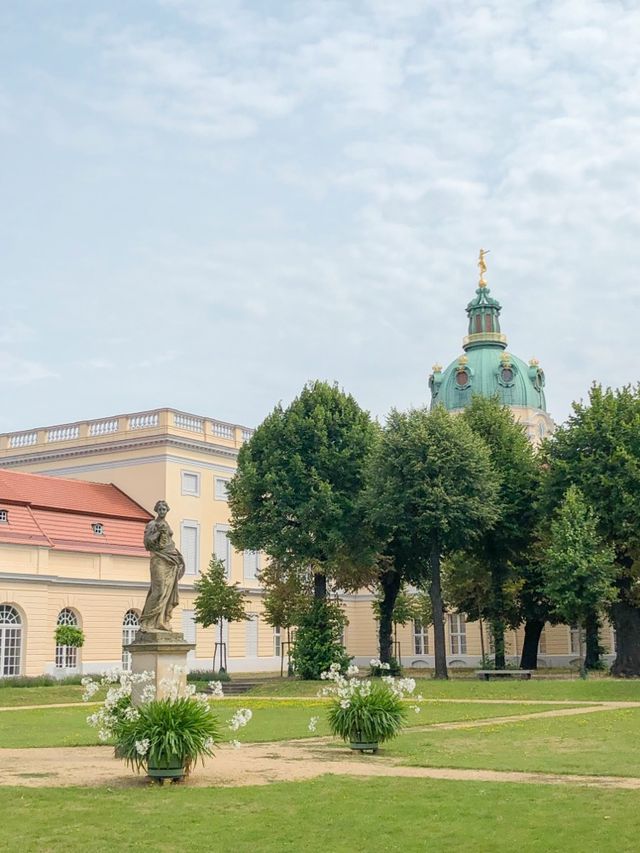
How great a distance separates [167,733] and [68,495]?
40488 mm

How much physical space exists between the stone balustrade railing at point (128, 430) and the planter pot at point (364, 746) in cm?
4028

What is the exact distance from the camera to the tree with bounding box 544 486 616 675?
38.5 m

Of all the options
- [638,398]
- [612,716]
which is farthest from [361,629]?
[612,716]

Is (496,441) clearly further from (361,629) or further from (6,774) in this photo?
(6,774)

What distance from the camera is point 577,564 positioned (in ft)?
126

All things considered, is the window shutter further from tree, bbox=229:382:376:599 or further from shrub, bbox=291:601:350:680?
shrub, bbox=291:601:350:680

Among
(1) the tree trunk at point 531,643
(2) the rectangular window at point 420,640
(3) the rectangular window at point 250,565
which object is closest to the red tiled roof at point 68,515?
(3) the rectangular window at point 250,565

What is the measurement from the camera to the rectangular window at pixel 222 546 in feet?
198

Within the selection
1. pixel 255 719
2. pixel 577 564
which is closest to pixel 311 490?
pixel 577 564

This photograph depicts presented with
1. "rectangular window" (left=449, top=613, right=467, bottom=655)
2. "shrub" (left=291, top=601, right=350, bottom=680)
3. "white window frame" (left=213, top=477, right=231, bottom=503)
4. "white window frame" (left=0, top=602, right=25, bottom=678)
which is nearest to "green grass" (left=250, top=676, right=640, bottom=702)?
"shrub" (left=291, top=601, right=350, bottom=680)

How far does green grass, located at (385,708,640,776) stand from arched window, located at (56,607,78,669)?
2827cm

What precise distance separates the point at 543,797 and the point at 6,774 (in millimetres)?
8242

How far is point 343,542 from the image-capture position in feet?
141

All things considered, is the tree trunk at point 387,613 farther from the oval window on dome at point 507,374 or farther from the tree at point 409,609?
the oval window on dome at point 507,374
